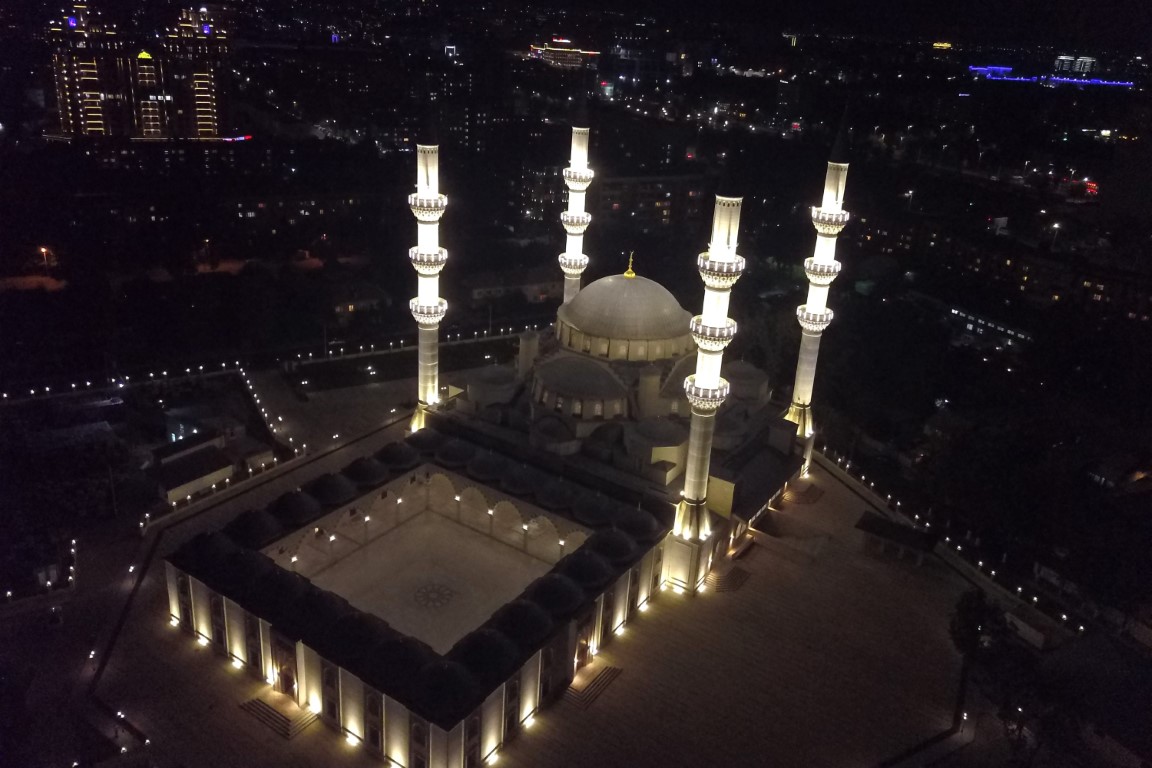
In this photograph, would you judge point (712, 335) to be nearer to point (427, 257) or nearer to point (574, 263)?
point (427, 257)

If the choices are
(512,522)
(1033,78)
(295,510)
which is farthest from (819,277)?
(1033,78)

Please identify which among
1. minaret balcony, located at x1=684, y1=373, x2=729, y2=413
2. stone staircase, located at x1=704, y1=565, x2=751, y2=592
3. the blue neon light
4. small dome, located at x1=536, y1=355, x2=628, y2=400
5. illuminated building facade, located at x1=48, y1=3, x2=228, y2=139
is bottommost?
stone staircase, located at x1=704, y1=565, x2=751, y2=592

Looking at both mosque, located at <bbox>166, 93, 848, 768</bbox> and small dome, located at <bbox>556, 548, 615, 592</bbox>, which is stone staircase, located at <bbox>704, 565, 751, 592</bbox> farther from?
small dome, located at <bbox>556, 548, 615, 592</bbox>

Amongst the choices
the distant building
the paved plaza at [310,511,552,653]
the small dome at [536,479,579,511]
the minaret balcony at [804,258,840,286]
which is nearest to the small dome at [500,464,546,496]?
the small dome at [536,479,579,511]

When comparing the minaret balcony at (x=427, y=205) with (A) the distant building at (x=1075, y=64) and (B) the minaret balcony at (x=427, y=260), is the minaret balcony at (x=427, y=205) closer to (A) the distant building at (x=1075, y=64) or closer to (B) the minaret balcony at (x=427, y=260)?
(B) the minaret balcony at (x=427, y=260)

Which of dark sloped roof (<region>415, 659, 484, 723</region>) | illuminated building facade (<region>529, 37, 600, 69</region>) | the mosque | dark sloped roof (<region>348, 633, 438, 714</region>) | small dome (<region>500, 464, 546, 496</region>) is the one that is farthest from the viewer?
illuminated building facade (<region>529, 37, 600, 69</region>)

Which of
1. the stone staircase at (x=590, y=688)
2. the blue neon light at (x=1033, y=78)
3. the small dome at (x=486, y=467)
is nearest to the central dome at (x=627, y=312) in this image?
the small dome at (x=486, y=467)
